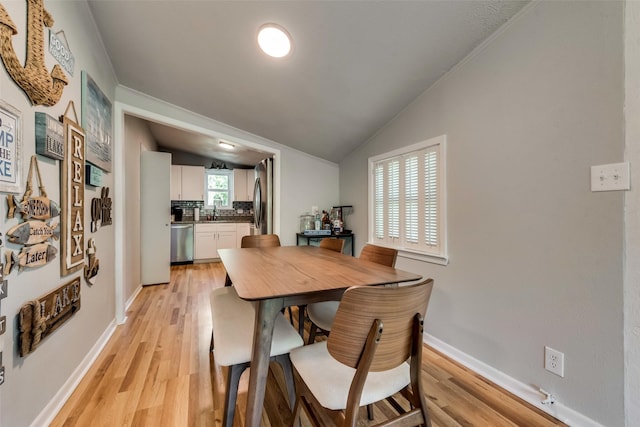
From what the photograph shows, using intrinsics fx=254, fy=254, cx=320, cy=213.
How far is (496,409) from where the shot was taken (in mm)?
1410

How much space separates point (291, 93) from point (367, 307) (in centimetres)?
209

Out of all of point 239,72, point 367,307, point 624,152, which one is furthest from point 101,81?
point 624,152

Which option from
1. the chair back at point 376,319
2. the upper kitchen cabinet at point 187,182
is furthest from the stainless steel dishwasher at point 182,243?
the chair back at point 376,319

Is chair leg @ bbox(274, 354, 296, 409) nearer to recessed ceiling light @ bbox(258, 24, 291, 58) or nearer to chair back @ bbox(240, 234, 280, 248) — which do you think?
chair back @ bbox(240, 234, 280, 248)

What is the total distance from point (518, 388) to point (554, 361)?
29cm

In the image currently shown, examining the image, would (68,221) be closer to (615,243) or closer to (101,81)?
(101,81)

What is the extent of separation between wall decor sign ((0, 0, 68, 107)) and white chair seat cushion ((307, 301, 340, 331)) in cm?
172

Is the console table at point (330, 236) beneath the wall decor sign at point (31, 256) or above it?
beneath

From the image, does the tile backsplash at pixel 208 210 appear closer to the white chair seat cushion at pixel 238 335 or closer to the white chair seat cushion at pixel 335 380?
the white chair seat cushion at pixel 238 335

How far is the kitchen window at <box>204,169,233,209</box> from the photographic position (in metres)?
5.84

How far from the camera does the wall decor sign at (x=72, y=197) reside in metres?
1.42

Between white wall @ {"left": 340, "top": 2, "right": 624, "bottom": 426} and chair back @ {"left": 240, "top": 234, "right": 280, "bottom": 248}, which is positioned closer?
white wall @ {"left": 340, "top": 2, "right": 624, "bottom": 426}

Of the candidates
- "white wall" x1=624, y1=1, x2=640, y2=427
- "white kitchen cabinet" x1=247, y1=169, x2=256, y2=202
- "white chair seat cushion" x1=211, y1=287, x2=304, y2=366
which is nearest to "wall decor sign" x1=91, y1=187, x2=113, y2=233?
"white chair seat cushion" x1=211, y1=287, x2=304, y2=366

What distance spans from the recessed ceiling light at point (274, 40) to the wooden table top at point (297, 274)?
1470 millimetres
